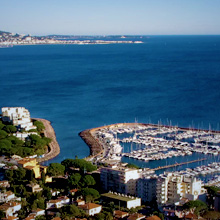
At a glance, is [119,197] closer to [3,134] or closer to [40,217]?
[40,217]

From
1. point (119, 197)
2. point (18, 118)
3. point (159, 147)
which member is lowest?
point (159, 147)

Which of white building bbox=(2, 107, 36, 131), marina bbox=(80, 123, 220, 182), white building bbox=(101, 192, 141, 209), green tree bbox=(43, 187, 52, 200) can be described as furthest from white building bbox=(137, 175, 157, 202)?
white building bbox=(2, 107, 36, 131)

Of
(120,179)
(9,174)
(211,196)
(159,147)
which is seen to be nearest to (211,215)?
(211,196)

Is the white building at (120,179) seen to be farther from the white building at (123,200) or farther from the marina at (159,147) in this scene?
the marina at (159,147)

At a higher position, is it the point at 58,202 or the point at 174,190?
the point at 174,190

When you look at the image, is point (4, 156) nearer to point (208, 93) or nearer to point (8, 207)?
point (8, 207)

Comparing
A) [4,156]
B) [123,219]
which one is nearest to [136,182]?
[123,219]
